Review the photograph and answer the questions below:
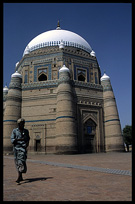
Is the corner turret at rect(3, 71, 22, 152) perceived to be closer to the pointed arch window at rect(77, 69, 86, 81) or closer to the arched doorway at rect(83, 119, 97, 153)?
the arched doorway at rect(83, 119, 97, 153)

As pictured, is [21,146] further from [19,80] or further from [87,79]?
[87,79]

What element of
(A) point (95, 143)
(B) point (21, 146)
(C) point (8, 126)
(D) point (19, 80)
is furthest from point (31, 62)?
(B) point (21, 146)

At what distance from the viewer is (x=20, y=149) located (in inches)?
185

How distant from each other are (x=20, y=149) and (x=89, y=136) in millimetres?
15857

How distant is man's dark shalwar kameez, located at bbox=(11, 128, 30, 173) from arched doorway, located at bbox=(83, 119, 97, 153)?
49.5 feet

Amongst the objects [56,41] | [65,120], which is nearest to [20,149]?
[65,120]

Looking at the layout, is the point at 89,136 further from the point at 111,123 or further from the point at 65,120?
the point at 65,120

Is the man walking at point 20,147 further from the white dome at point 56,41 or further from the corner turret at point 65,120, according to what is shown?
the white dome at point 56,41

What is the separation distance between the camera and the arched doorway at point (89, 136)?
64.4ft

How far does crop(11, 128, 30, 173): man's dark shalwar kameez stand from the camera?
15.0 ft

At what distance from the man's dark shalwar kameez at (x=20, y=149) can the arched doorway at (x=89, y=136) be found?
15.1 m

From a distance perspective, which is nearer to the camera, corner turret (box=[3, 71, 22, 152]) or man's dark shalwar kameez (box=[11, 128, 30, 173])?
man's dark shalwar kameez (box=[11, 128, 30, 173])

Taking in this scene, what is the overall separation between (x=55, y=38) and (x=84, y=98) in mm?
10300

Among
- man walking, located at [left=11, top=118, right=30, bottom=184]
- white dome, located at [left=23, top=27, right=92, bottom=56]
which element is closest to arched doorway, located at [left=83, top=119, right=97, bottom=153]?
white dome, located at [left=23, top=27, right=92, bottom=56]
